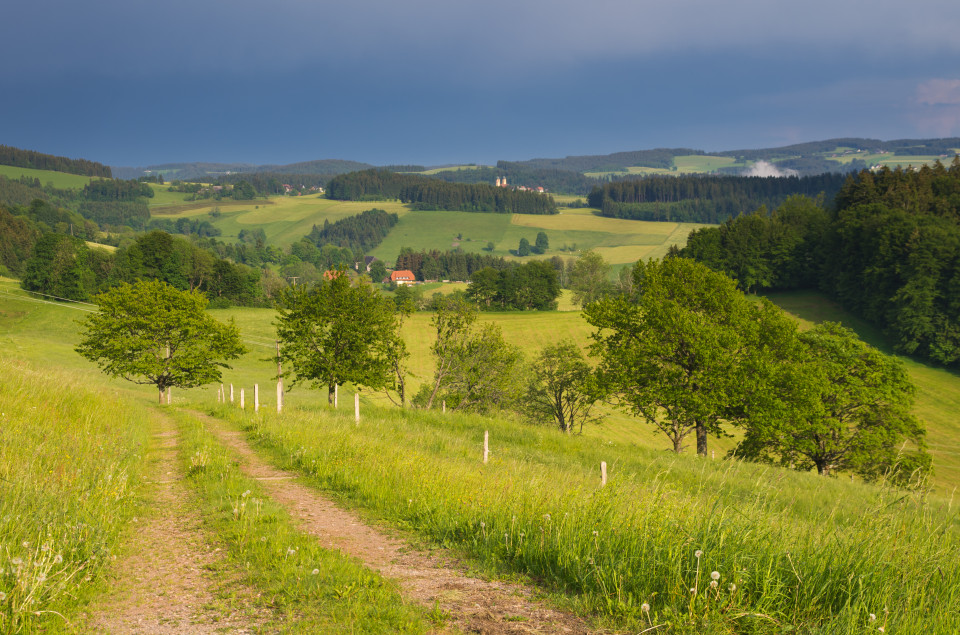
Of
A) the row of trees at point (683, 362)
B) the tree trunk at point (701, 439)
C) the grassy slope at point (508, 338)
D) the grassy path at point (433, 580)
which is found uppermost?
the grassy path at point (433, 580)

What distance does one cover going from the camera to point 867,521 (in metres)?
6.68

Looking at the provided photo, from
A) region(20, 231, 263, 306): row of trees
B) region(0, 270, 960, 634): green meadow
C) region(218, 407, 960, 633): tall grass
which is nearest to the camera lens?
region(218, 407, 960, 633): tall grass

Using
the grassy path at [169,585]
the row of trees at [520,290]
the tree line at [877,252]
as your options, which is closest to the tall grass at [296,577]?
the grassy path at [169,585]

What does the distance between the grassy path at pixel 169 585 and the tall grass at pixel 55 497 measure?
30 centimetres

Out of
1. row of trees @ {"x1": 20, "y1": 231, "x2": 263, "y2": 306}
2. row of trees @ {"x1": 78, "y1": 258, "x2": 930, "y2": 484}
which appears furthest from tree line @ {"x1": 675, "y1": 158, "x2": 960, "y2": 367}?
row of trees @ {"x1": 20, "y1": 231, "x2": 263, "y2": 306}

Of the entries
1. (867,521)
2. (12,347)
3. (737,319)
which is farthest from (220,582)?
(12,347)

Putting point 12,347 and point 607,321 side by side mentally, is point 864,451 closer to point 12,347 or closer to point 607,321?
point 607,321

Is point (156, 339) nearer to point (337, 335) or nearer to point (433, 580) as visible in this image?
point (337, 335)

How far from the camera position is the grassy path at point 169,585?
526 centimetres

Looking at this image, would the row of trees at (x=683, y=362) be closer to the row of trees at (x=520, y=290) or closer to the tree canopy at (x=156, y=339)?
the tree canopy at (x=156, y=339)

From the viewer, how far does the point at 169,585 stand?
617 cm

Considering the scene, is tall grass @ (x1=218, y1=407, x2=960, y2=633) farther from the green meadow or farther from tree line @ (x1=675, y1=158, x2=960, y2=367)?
tree line @ (x1=675, y1=158, x2=960, y2=367)

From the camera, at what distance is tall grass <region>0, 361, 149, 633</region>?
505 cm

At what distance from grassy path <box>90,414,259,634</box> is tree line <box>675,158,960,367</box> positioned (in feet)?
300
